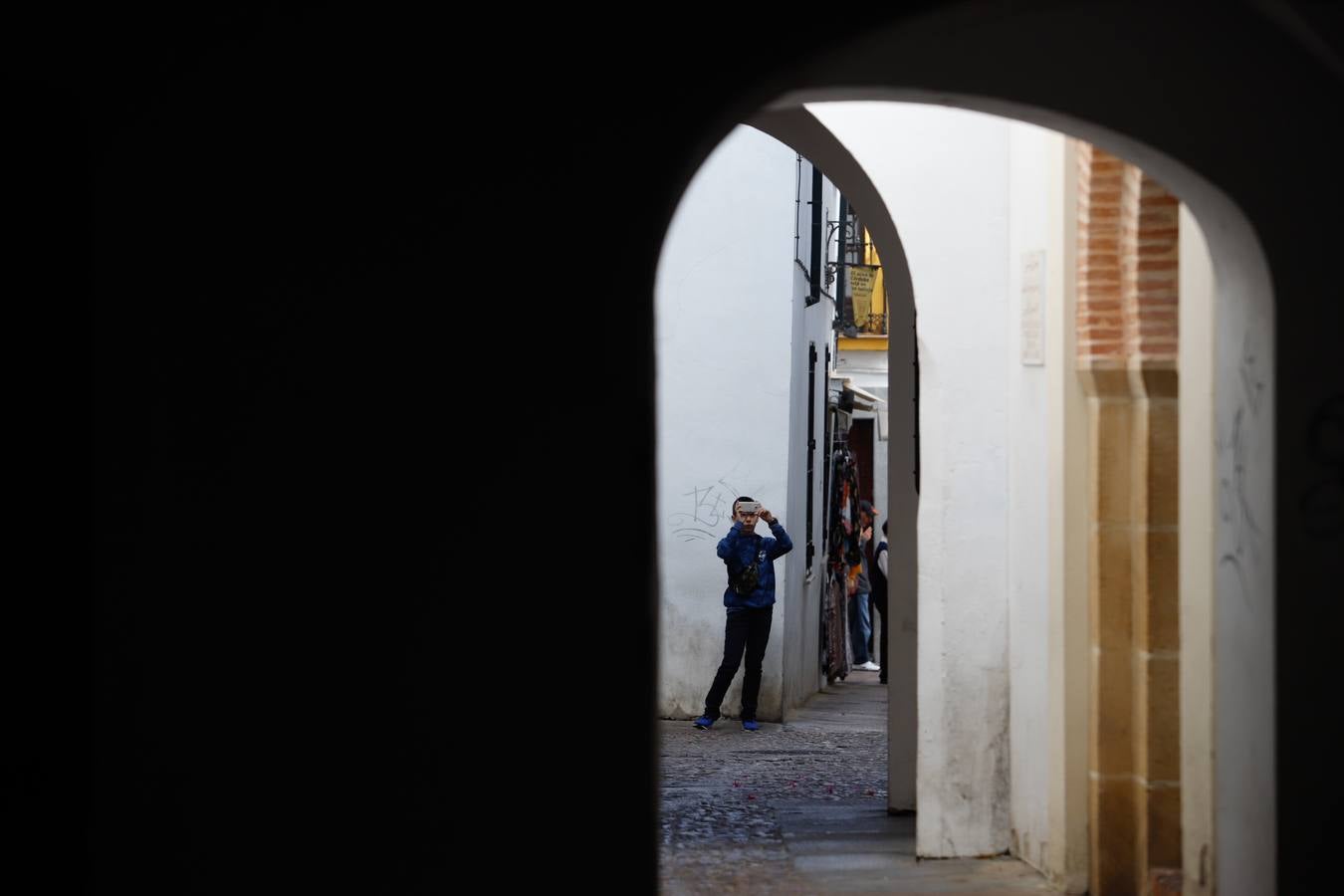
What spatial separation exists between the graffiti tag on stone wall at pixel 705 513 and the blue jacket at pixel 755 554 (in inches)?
32.0

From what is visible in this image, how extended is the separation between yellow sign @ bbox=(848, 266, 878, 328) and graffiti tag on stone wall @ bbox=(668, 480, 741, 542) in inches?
417

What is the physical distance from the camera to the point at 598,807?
12.9 ft

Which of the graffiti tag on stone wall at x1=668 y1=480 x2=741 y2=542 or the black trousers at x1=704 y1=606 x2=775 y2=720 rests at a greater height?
the graffiti tag on stone wall at x1=668 y1=480 x2=741 y2=542

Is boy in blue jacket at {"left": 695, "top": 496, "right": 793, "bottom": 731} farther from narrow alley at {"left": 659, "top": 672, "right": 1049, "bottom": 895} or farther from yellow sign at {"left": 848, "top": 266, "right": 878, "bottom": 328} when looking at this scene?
yellow sign at {"left": 848, "top": 266, "right": 878, "bottom": 328}

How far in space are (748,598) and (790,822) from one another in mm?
3998

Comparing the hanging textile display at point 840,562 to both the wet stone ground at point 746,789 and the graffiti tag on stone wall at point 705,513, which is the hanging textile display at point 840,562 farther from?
the wet stone ground at point 746,789

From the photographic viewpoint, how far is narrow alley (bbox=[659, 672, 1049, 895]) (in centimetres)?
820

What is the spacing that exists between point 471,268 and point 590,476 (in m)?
0.52

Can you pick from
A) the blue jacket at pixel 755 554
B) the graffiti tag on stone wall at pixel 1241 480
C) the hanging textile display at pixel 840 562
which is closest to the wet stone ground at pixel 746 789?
the blue jacket at pixel 755 554

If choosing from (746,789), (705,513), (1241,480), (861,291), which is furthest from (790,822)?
(861,291)

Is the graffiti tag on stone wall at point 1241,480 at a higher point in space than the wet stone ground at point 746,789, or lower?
higher

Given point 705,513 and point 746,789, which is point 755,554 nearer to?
point 705,513

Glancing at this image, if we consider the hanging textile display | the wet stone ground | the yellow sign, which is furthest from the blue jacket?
the yellow sign

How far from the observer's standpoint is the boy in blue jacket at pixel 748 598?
529 inches
